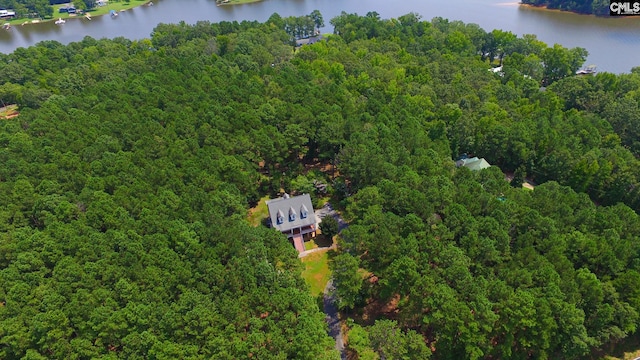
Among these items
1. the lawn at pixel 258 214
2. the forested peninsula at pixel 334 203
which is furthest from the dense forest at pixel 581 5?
the lawn at pixel 258 214

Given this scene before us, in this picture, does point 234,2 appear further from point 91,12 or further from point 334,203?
point 334,203

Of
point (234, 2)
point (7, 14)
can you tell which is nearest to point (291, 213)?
point (234, 2)

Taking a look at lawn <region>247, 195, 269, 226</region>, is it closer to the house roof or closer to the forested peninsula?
the forested peninsula

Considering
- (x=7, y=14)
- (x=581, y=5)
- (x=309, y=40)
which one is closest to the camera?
(x=309, y=40)

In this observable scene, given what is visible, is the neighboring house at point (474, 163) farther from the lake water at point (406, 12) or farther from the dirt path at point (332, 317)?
the lake water at point (406, 12)

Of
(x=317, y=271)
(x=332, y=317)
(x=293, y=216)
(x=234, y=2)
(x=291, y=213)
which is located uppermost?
(x=234, y=2)

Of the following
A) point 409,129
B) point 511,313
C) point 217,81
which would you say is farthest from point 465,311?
point 217,81
